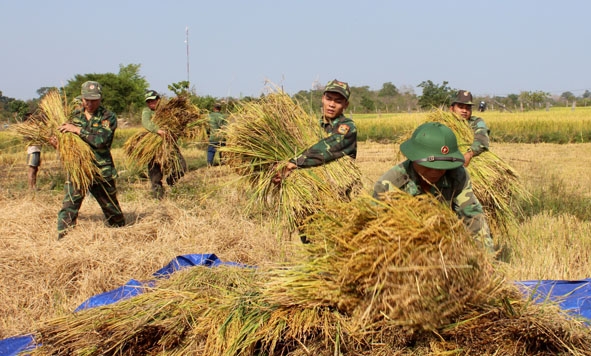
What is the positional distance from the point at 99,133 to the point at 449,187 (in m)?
3.98

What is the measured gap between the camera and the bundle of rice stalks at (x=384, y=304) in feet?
7.09

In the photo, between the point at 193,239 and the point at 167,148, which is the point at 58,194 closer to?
the point at 167,148

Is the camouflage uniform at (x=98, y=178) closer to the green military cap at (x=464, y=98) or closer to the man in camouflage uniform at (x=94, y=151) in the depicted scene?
the man in camouflage uniform at (x=94, y=151)

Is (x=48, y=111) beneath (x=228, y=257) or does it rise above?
above

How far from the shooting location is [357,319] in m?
2.34

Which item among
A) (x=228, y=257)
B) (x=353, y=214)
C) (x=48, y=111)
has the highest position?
(x=48, y=111)

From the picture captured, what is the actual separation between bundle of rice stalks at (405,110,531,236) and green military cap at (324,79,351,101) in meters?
1.58

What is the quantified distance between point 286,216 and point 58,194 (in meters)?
5.36

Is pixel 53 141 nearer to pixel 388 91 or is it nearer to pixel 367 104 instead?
pixel 367 104

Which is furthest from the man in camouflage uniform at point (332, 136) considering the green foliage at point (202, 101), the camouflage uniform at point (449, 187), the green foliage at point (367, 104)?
the green foliage at point (367, 104)

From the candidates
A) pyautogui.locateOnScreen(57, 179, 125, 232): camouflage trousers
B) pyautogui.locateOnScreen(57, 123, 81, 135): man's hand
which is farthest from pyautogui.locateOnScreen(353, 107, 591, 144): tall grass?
pyautogui.locateOnScreen(57, 123, 81, 135): man's hand

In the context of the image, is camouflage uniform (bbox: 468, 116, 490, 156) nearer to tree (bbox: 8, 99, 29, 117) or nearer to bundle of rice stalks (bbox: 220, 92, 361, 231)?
bundle of rice stalks (bbox: 220, 92, 361, 231)

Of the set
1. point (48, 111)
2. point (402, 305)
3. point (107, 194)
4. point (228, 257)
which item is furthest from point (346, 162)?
point (48, 111)

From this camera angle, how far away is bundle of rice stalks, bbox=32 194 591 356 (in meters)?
2.16
